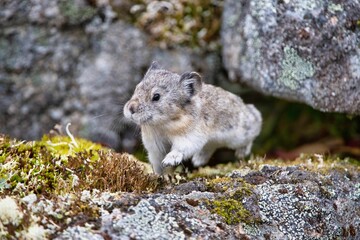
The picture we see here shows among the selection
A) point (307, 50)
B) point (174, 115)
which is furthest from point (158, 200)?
point (307, 50)

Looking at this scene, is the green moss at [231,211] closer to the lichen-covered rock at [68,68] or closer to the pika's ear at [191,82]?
the pika's ear at [191,82]

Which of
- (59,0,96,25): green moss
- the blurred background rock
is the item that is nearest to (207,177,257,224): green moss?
the blurred background rock

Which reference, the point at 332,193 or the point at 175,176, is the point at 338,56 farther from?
the point at 175,176

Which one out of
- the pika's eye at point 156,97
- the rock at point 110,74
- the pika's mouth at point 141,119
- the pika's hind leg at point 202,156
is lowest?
the pika's hind leg at point 202,156

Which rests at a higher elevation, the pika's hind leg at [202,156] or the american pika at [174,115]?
the american pika at [174,115]

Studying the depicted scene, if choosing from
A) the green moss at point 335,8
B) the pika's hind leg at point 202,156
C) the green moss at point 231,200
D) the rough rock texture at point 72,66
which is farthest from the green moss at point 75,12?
the green moss at point 231,200

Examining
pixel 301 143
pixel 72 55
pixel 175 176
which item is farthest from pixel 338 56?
pixel 72 55
